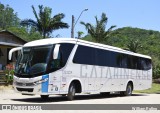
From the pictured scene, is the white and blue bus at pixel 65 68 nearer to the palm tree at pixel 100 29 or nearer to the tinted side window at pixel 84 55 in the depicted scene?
the tinted side window at pixel 84 55

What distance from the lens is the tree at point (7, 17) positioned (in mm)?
113438

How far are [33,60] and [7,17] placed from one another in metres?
101

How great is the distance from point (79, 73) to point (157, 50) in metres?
73.5

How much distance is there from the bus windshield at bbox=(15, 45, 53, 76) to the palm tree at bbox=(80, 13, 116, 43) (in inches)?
1275

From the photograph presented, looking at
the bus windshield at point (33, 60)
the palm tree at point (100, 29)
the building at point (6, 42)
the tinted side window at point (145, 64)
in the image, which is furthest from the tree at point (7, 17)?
the bus windshield at point (33, 60)

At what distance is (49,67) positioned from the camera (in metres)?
17.8

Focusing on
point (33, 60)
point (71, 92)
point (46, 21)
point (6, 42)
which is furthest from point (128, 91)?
point (46, 21)

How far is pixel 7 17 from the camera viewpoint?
381 feet

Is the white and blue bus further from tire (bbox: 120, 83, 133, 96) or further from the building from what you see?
the building

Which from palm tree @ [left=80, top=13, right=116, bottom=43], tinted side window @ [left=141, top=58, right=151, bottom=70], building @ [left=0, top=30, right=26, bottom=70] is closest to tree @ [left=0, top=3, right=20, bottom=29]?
palm tree @ [left=80, top=13, right=116, bottom=43]

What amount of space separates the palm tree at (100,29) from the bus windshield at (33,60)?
3238 centimetres

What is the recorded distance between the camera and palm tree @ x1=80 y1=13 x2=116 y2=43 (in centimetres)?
5066

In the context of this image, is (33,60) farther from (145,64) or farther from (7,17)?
(7,17)

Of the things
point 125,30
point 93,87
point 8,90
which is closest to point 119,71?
point 93,87
